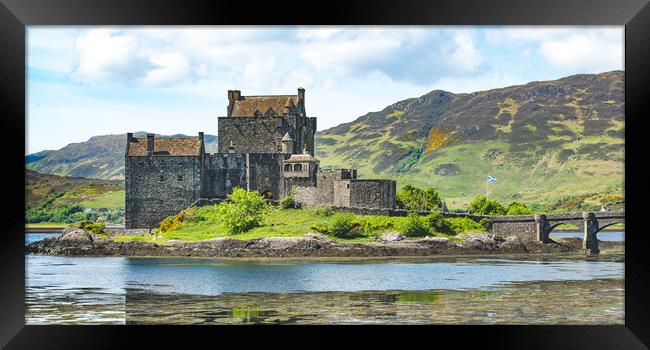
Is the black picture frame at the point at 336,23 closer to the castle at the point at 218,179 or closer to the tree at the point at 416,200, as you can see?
the castle at the point at 218,179

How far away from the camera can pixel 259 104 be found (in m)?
52.8

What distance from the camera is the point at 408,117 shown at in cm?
14788

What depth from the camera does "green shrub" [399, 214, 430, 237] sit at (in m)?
44.7

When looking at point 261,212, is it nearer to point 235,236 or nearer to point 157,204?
point 235,236

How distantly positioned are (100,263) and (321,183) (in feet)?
40.8

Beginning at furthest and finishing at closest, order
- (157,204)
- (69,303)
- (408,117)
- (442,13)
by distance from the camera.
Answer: (408,117)
(157,204)
(69,303)
(442,13)

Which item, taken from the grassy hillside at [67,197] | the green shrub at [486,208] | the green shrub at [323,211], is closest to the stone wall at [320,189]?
the green shrub at [323,211]

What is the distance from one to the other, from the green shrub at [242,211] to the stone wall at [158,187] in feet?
7.77

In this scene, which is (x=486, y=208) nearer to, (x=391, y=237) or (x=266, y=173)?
(x=391, y=237)

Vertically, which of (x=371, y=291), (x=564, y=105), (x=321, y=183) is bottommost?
(x=371, y=291)

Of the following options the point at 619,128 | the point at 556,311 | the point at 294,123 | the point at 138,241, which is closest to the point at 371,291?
the point at 556,311

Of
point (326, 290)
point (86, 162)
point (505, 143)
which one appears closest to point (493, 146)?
point (505, 143)

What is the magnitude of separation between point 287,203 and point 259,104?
825cm

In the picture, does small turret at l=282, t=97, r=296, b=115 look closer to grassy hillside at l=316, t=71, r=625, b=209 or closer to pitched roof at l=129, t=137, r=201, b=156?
pitched roof at l=129, t=137, r=201, b=156
